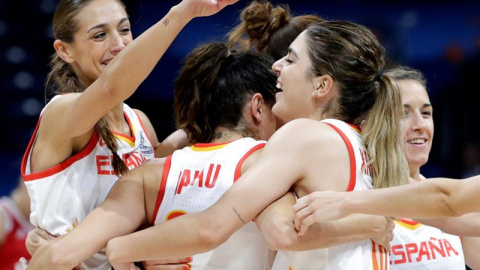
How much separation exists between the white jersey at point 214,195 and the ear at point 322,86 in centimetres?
32

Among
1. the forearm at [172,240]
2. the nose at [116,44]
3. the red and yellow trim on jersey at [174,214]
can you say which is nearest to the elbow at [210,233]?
the forearm at [172,240]

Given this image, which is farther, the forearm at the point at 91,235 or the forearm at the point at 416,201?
the forearm at the point at 91,235

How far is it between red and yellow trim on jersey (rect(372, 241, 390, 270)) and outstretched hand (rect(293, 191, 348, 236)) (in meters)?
0.42

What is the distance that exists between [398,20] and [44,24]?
4.04 meters

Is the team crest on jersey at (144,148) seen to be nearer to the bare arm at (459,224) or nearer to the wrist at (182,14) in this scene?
the wrist at (182,14)

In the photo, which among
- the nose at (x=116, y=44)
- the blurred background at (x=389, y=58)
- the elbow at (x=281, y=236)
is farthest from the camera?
the blurred background at (x=389, y=58)

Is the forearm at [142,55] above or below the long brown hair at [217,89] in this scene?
above

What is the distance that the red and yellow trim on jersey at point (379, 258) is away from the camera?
303 centimetres

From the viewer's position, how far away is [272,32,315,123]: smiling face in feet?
10.7

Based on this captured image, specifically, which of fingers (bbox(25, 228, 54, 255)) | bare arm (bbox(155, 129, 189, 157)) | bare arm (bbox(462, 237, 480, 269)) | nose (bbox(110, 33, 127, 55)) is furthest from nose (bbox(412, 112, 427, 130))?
fingers (bbox(25, 228, 54, 255))

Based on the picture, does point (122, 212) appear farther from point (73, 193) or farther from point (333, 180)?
point (333, 180)

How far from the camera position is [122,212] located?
314cm

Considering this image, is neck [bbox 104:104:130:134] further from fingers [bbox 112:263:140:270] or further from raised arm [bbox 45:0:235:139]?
fingers [bbox 112:263:140:270]

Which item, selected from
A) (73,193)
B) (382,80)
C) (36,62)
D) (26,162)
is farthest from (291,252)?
(36,62)
